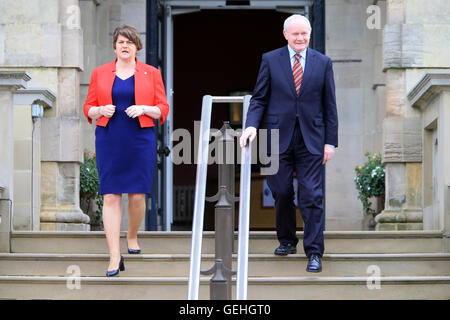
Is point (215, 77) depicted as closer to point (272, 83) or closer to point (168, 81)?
point (168, 81)

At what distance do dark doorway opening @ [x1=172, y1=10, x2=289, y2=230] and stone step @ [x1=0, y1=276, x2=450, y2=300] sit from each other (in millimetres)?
11510

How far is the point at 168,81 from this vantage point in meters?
10.2

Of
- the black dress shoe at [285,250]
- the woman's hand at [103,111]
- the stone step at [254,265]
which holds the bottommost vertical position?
the stone step at [254,265]

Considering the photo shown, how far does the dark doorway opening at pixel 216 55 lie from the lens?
674 inches

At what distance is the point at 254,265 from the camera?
5.84m

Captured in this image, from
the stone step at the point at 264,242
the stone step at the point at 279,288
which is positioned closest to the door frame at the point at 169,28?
the stone step at the point at 264,242

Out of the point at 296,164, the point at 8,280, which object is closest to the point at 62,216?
the point at 8,280

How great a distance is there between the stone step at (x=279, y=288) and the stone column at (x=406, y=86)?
2.45 meters

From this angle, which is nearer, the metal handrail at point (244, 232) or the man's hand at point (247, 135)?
the metal handrail at point (244, 232)

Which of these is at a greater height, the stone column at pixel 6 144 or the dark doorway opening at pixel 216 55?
the dark doorway opening at pixel 216 55

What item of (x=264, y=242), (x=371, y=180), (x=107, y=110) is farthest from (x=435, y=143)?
(x=107, y=110)

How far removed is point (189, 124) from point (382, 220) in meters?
9.22

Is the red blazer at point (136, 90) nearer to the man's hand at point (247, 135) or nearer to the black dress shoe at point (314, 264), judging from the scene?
the man's hand at point (247, 135)

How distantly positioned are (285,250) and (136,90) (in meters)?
1.41
